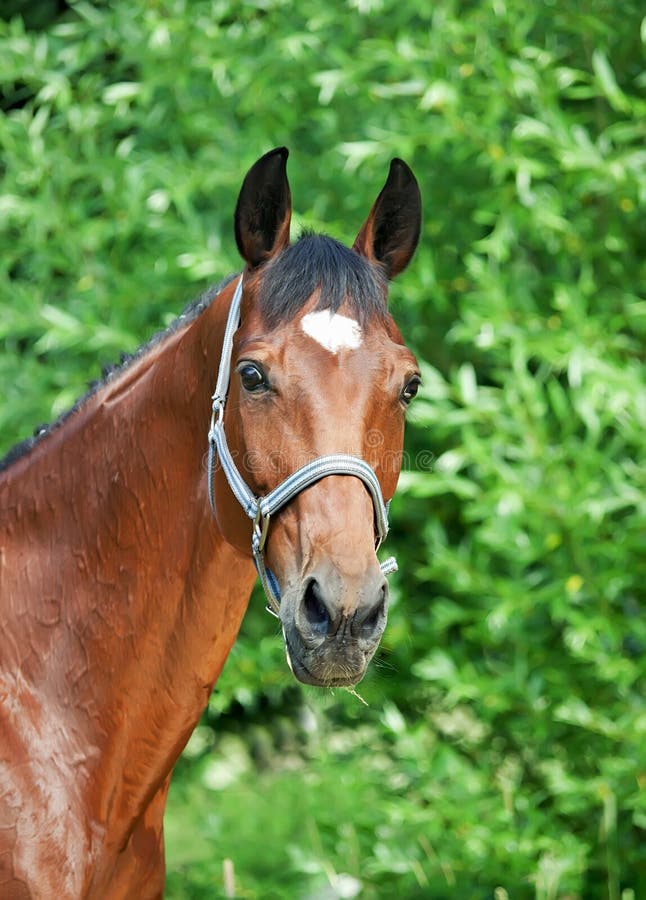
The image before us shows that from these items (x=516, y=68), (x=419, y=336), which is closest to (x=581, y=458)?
(x=419, y=336)

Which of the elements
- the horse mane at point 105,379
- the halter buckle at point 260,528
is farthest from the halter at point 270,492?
the horse mane at point 105,379

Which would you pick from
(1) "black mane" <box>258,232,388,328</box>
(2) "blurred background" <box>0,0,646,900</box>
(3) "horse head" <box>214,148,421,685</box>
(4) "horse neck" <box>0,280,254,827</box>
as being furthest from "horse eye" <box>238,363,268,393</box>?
(2) "blurred background" <box>0,0,646,900</box>

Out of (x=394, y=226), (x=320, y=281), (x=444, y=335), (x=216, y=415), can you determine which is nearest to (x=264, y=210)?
(x=320, y=281)

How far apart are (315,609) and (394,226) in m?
0.95

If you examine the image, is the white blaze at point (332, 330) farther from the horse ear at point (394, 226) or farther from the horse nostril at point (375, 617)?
the horse nostril at point (375, 617)

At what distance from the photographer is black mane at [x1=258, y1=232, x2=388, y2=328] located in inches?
87.4

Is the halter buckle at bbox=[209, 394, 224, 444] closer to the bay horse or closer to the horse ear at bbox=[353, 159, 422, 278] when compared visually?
the bay horse

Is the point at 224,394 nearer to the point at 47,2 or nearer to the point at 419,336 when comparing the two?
the point at 419,336

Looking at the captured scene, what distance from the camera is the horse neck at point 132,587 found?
2385 millimetres

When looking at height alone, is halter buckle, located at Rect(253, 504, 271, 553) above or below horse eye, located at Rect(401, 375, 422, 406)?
below

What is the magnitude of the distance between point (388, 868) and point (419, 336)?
Result: 2.18 m

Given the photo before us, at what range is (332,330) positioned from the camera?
218 cm

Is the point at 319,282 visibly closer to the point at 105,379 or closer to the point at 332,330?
the point at 332,330

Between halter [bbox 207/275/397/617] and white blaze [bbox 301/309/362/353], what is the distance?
20 cm
